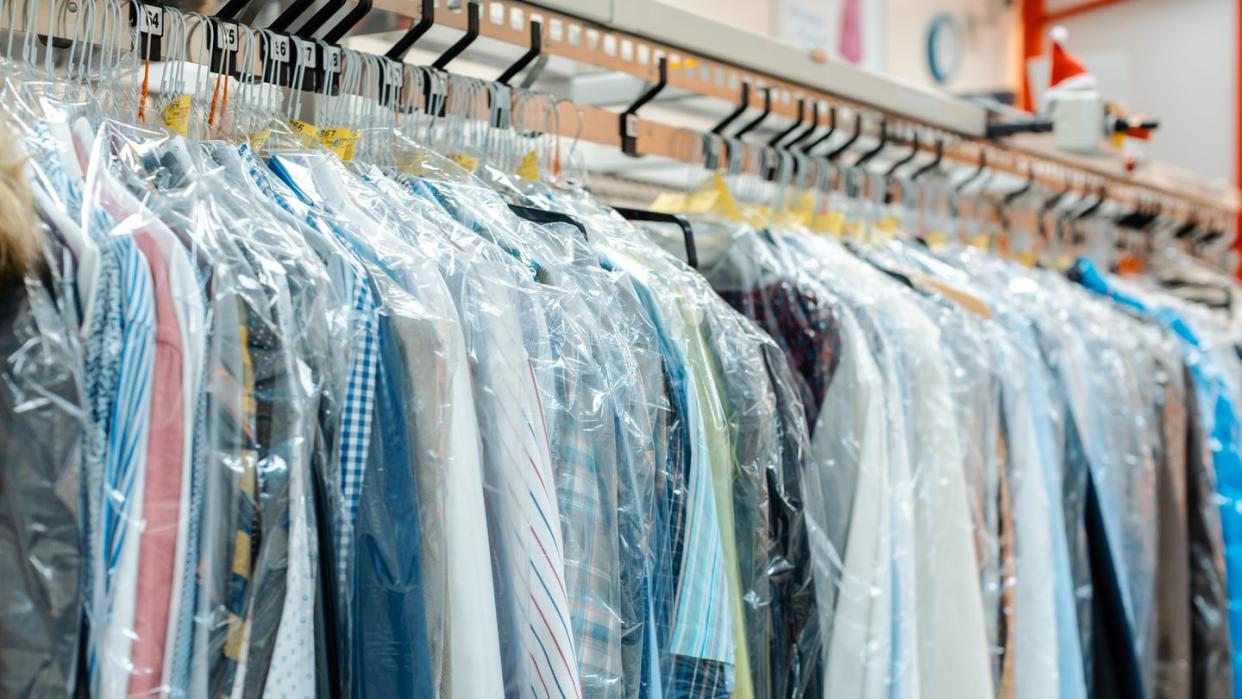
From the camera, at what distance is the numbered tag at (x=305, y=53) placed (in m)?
0.95

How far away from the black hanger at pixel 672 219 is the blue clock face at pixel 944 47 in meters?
2.67

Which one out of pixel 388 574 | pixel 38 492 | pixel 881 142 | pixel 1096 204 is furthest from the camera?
pixel 1096 204

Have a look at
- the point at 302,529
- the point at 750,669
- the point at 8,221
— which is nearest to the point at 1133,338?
the point at 750,669

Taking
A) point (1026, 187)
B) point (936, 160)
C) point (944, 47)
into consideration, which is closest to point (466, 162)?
point (936, 160)

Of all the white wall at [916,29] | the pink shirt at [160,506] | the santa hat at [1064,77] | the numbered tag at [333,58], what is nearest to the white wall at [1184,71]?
the white wall at [916,29]

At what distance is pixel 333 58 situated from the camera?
976mm

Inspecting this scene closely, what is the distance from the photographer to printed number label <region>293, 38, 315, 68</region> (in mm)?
952

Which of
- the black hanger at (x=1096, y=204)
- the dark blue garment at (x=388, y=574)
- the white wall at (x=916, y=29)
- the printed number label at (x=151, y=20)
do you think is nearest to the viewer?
the dark blue garment at (x=388, y=574)

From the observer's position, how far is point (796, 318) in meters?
1.17

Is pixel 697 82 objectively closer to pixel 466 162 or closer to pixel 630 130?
pixel 630 130

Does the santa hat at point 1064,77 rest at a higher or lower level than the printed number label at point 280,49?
higher

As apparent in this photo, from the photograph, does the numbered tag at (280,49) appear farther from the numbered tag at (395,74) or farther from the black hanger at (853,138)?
the black hanger at (853,138)

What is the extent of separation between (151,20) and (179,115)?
74 mm

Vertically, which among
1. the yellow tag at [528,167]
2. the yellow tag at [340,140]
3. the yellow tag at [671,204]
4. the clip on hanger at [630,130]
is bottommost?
the yellow tag at [340,140]
